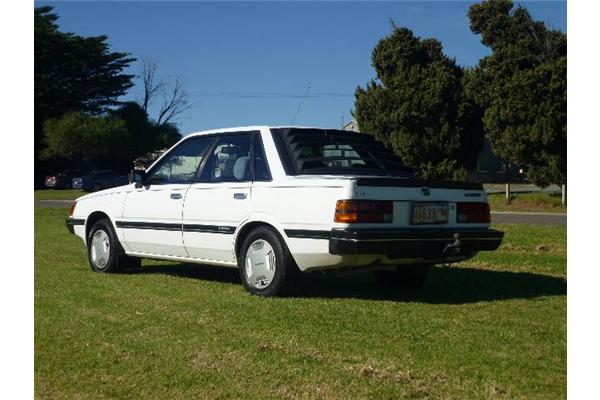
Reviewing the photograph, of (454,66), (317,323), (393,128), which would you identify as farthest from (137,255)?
(454,66)

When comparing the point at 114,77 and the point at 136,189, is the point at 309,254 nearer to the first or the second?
the point at 136,189

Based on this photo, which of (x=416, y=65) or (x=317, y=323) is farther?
(x=416, y=65)

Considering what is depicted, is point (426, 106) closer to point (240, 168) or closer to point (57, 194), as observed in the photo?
point (57, 194)

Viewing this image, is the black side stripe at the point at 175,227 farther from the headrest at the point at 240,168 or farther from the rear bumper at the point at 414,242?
the rear bumper at the point at 414,242

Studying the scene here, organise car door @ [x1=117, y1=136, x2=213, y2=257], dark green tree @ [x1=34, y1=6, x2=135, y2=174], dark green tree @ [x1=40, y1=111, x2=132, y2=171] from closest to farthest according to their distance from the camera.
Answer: car door @ [x1=117, y1=136, x2=213, y2=257]
dark green tree @ [x1=34, y1=6, x2=135, y2=174]
dark green tree @ [x1=40, y1=111, x2=132, y2=171]

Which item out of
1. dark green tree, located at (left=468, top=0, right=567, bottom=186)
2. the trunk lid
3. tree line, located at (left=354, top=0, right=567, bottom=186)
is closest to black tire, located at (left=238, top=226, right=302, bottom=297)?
→ the trunk lid

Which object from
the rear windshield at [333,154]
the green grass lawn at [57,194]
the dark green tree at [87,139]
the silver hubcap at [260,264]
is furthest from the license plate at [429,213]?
the green grass lawn at [57,194]

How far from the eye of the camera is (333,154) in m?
6.77

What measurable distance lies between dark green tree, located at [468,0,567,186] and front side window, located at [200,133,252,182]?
142 inches

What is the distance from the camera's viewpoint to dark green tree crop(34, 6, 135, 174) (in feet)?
40.1

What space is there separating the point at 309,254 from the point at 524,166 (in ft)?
33.2

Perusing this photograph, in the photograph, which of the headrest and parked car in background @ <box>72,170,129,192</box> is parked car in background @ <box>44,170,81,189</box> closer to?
parked car in background @ <box>72,170,129,192</box>

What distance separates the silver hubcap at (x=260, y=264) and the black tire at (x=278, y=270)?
0.04 feet
